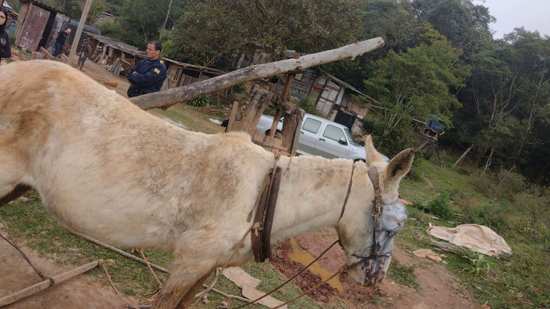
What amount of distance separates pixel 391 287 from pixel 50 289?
587cm

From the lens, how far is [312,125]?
1814 centimetres

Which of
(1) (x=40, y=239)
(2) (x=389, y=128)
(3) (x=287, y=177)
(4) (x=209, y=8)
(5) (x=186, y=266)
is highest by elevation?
(4) (x=209, y=8)

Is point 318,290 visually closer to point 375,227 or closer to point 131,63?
point 375,227

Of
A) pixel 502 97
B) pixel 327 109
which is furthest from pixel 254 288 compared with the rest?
pixel 502 97

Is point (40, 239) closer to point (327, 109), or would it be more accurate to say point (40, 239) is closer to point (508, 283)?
point (508, 283)

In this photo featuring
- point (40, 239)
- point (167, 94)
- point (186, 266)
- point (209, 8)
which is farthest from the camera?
point (209, 8)

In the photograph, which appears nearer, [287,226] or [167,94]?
[287,226]

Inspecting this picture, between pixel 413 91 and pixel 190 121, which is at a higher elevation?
pixel 413 91

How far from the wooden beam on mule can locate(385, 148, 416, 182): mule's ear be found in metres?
3.64

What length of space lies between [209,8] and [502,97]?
27.2 metres

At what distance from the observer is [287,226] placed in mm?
3301

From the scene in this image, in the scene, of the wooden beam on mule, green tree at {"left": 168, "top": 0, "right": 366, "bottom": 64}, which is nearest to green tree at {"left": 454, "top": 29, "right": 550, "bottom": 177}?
green tree at {"left": 168, "top": 0, "right": 366, "bottom": 64}

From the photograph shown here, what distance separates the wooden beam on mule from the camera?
5.83 meters

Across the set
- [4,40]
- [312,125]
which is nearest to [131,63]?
[312,125]
